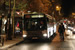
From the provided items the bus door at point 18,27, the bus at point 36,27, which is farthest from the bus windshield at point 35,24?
the bus door at point 18,27

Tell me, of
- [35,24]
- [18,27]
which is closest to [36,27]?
[35,24]

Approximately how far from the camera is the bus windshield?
19.0m

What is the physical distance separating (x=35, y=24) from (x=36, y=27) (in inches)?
13.8

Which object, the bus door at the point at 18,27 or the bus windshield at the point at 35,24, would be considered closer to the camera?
the bus windshield at the point at 35,24

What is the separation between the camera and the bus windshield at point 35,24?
19.0m

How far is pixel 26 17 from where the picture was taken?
63.7 ft

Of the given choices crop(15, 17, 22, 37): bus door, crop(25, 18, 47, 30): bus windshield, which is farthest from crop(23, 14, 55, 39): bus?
crop(15, 17, 22, 37): bus door

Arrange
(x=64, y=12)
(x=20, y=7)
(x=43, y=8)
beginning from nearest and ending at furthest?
(x=20, y=7) < (x=43, y=8) < (x=64, y=12)

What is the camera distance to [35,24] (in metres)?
19.2

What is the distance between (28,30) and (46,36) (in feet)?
6.44

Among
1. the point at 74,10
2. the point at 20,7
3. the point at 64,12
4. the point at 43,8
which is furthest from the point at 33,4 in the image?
the point at 64,12

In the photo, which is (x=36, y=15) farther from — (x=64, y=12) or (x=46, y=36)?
(x=64, y=12)

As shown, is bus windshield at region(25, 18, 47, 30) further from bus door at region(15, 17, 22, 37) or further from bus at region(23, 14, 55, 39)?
bus door at region(15, 17, 22, 37)

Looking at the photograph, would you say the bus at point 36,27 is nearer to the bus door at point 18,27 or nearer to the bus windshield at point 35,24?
the bus windshield at point 35,24
